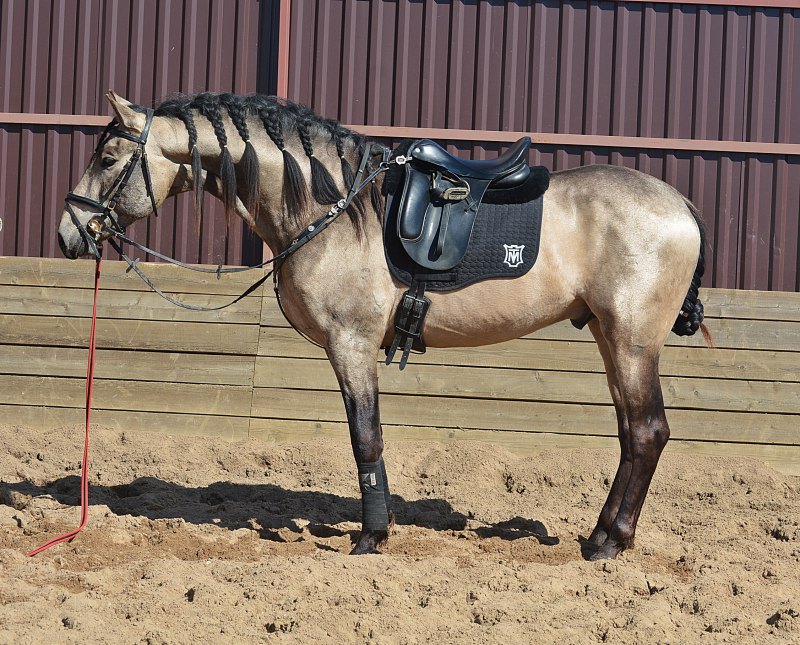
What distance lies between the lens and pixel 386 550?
13.6 feet

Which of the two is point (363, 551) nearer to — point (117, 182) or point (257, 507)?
point (257, 507)

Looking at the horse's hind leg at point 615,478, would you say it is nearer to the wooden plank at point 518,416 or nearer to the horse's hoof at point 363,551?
the horse's hoof at point 363,551

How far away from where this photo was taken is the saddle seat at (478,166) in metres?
4.13

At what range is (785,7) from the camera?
620 centimetres

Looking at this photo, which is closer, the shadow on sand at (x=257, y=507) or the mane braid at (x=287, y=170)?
the mane braid at (x=287, y=170)

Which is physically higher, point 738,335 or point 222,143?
point 222,143

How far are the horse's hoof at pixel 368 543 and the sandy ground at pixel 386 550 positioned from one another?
11cm

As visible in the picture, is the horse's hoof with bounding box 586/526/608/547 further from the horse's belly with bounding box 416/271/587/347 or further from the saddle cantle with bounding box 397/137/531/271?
the saddle cantle with bounding box 397/137/531/271

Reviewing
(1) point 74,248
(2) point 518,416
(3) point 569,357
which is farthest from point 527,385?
(1) point 74,248

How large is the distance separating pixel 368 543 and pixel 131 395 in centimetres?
278

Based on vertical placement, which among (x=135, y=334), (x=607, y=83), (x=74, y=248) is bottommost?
(x=135, y=334)

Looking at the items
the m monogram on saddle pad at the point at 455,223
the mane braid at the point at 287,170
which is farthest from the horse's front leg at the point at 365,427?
the mane braid at the point at 287,170

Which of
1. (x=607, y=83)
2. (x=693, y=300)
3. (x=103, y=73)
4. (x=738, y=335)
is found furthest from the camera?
(x=103, y=73)

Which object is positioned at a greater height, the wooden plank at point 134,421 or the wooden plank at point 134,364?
the wooden plank at point 134,364
